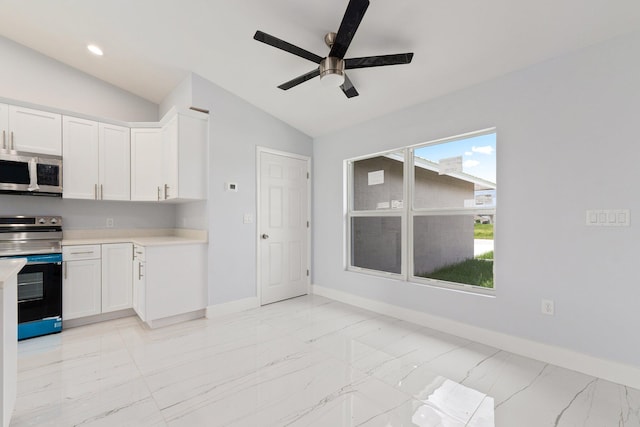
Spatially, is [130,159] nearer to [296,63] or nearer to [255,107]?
[255,107]

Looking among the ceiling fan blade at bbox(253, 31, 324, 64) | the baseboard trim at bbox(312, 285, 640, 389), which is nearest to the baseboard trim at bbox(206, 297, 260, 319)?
the baseboard trim at bbox(312, 285, 640, 389)

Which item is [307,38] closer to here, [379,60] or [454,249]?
[379,60]

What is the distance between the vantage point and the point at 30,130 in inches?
123

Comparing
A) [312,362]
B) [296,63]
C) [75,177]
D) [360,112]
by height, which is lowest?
[312,362]

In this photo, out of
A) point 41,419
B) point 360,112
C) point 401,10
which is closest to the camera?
point 41,419

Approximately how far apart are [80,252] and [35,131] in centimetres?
141

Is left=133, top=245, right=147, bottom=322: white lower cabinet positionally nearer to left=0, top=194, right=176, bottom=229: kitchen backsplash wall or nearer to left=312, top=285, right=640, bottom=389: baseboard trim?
left=0, top=194, right=176, bottom=229: kitchen backsplash wall

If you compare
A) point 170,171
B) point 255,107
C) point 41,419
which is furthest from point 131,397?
point 255,107

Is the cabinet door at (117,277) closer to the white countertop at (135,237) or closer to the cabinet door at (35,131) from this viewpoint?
the white countertop at (135,237)

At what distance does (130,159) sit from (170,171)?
Answer: 0.70 m

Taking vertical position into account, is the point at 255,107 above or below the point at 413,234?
above

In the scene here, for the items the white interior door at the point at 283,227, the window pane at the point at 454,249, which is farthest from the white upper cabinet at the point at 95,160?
the window pane at the point at 454,249

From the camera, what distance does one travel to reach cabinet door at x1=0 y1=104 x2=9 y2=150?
2.97 metres

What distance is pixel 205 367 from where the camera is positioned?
2.36 meters
